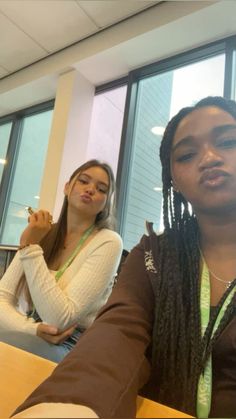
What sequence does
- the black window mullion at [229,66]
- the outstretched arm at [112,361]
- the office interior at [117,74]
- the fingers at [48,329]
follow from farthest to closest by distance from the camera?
the office interior at [117,74] < the black window mullion at [229,66] < the fingers at [48,329] < the outstretched arm at [112,361]

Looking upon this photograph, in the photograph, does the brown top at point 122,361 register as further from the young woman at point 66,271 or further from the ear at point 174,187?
the young woman at point 66,271

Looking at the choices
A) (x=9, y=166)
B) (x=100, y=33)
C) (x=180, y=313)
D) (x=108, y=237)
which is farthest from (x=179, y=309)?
(x=9, y=166)

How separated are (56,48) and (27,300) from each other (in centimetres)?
232

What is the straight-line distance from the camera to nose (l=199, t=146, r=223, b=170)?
796 mm

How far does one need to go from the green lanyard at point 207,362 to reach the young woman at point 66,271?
1.90ft

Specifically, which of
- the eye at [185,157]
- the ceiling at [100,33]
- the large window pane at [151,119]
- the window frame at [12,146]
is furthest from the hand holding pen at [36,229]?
the window frame at [12,146]

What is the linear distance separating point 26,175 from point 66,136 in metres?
0.98

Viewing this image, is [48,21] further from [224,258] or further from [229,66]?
[224,258]

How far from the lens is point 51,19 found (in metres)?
2.55

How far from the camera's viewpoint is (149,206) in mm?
2543

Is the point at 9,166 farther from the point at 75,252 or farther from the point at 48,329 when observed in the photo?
the point at 48,329

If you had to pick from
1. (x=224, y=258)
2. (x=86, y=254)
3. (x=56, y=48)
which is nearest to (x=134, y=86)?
(x=56, y=48)

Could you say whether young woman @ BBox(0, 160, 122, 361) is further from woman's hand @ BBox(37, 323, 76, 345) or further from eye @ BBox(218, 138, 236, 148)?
eye @ BBox(218, 138, 236, 148)

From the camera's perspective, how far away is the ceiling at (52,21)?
240 cm
